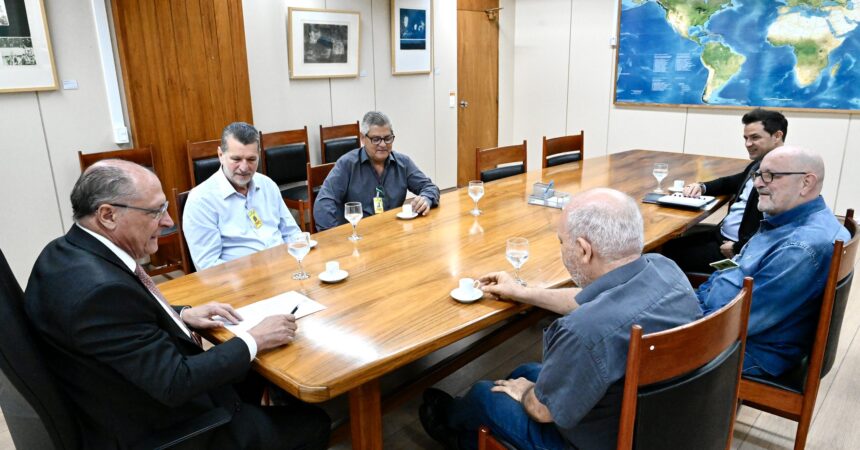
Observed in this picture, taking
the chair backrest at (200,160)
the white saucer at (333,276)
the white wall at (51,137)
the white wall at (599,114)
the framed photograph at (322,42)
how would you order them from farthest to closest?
the white wall at (599,114)
the framed photograph at (322,42)
the chair backrest at (200,160)
the white wall at (51,137)
the white saucer at (333,276)

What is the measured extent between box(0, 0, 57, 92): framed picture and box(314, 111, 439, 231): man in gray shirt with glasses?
2073mm

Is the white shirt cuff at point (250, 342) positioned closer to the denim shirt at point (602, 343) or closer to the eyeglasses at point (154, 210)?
the eyeglasses at point (154, 210)

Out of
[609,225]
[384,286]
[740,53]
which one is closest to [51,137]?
[384,286]

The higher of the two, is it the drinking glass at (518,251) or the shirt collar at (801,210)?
the shirt collar at (801,210)

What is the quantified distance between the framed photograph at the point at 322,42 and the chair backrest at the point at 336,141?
50 cm

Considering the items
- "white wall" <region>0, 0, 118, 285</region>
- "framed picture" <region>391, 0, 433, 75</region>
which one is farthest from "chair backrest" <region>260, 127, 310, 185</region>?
"framed picture" <region>391, 0, 433, 75</region>

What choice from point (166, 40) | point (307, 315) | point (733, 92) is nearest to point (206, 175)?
point (166, 40)

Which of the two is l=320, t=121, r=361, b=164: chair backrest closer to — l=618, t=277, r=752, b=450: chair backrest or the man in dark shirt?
the man in dark shirt

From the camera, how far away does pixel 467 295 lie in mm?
1785

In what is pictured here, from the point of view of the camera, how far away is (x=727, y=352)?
1.34m

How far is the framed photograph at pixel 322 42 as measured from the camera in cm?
492

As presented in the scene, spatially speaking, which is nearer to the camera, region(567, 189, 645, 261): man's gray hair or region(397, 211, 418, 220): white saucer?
region(567, 189, 645, 261): man's gray hair

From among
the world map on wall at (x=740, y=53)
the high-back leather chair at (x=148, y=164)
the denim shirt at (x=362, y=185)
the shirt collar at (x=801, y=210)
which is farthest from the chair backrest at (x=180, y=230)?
the world map on wall at (x=740, y=53)

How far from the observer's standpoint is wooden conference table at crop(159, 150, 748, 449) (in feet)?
4.75
